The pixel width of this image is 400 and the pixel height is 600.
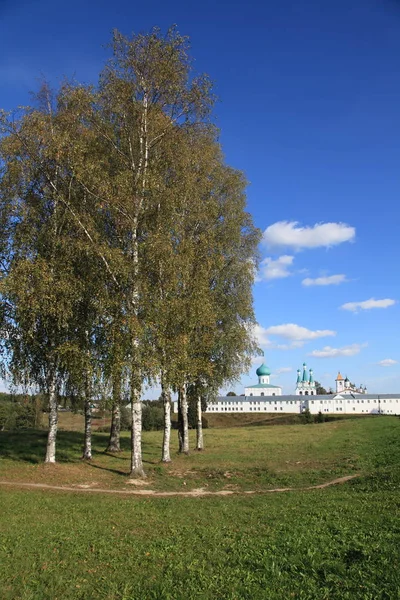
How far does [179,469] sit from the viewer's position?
24047 millimetres

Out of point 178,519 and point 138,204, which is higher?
point 138,204

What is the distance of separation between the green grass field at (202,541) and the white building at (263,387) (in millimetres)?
146872

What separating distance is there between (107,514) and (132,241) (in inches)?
493

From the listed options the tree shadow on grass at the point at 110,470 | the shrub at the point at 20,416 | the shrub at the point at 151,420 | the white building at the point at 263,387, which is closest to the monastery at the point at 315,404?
the white building at the point at 263,387

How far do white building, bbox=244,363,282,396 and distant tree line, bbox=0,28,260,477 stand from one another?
142524 mm

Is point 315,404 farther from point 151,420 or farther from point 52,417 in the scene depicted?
point 52,417

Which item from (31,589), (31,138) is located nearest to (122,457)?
(31,138)

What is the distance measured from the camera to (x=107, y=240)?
2266cm

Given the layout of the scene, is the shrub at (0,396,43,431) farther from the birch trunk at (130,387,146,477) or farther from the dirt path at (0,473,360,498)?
the dirt path at (0,473,360,498)

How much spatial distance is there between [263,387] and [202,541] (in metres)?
160

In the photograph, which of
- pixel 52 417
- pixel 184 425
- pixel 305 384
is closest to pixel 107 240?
pixel 52 417

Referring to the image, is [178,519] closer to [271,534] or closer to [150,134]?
[271,534]

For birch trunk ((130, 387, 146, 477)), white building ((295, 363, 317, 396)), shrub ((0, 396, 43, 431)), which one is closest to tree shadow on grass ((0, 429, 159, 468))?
birch trunk ((130, 387, 146, 477))

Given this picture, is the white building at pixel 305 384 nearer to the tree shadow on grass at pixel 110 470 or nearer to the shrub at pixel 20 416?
the shrub at pixel 20 416
